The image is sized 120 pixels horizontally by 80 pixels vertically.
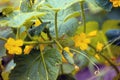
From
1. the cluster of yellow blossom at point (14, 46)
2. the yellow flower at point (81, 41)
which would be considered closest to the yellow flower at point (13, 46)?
the cluster of yellow blossom at point (14, 46)

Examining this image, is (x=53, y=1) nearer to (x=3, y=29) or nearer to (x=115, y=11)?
(x=3, y=29)

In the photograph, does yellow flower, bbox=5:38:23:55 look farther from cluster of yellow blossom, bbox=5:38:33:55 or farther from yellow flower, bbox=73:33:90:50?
yellow flower, bbox=73:33:90:50

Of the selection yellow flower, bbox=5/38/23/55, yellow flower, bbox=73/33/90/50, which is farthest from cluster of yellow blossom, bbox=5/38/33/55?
yellow flower, bbox=73/33/90/50

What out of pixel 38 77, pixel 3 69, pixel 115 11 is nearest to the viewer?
pixel 38 77

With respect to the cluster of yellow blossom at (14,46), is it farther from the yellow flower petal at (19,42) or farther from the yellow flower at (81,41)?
the yellow flower at (81,41)

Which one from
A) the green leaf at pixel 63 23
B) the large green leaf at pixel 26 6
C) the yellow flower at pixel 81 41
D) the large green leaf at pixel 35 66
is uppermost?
the large green leaf at pixel 26 6

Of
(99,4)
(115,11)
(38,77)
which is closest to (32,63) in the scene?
(38,77)

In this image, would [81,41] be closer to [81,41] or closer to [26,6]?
[81,41]
